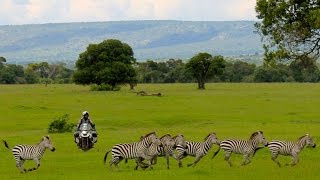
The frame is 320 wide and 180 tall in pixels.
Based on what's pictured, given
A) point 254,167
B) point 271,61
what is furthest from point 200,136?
point 254,167

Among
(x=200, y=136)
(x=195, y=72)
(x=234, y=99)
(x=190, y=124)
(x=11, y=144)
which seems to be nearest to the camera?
(x=11, y=144)

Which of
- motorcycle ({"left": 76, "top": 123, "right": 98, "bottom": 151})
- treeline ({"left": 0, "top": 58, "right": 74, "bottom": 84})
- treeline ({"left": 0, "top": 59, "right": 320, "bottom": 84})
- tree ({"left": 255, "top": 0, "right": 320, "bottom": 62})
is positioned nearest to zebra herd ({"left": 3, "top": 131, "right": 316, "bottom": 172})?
motorcycle ({"left": 76, "top": 123, "right": 98, "bottom": 151})

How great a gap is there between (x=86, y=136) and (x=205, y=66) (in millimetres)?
77132

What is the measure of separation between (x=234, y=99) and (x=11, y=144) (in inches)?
1735

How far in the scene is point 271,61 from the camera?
32156 mm

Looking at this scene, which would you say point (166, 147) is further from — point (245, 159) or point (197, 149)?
point (245, 159)

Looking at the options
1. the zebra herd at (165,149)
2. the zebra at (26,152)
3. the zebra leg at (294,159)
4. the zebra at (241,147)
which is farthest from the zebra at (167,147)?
the zebra leg at (294,159)

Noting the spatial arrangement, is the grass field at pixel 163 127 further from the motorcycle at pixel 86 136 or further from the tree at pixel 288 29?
the tree at pixel 288 29

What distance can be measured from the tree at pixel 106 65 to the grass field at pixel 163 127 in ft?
57.6

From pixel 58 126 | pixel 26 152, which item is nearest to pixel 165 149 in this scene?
pixel 26 152

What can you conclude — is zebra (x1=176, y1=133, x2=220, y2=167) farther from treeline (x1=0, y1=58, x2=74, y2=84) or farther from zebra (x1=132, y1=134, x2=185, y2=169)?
treeline (x1=0, y1=58, x2=74, y2=84)

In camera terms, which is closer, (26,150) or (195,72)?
(26,150)

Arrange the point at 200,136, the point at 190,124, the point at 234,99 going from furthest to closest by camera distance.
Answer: the point at 234,99
the point at 190,124
the point at 200,136

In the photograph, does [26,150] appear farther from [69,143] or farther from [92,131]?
[69,143]
